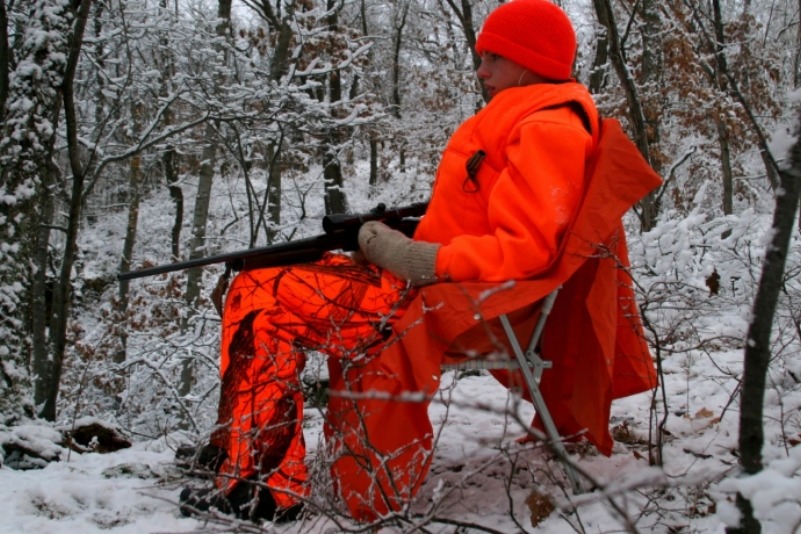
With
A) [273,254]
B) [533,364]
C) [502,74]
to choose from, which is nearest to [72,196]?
[273,254]

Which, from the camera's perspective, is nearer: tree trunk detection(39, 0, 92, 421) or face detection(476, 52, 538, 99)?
face detection(476, 52, 538, 99)

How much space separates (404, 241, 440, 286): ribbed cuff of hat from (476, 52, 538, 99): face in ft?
2.14

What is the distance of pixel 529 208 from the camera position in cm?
210

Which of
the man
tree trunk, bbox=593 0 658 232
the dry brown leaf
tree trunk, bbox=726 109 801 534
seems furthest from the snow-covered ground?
tree trunk, bbox=593 0 658 232

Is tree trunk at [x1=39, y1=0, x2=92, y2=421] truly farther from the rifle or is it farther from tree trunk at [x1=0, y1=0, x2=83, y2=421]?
the rifle

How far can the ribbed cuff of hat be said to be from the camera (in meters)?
2.20

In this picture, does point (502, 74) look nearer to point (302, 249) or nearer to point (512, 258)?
point (512, 258)

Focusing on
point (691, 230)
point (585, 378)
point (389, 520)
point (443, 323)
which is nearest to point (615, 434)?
point (585, 378)

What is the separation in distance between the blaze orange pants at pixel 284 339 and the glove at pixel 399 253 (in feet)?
0.21

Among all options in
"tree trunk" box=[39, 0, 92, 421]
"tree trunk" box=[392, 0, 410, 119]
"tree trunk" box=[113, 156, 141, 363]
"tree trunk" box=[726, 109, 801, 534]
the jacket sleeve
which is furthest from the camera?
"tree trunk" box=[392, 0, 410, 119]

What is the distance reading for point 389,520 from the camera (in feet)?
4.50

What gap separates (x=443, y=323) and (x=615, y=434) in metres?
1.16

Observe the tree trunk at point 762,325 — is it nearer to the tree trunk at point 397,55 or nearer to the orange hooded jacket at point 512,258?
the orange hooded jacket at point 512,258

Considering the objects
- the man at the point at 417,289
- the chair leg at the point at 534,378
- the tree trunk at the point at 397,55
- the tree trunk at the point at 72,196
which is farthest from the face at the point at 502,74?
the tree trunk at the point at 397,55
